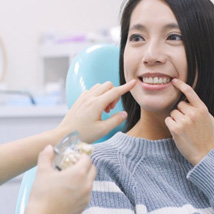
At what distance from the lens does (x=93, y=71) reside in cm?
131

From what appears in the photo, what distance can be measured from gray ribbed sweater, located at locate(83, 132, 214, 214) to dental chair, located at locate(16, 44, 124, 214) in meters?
0.26

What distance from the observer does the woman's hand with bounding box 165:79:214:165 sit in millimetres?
975

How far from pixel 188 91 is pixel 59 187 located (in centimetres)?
50

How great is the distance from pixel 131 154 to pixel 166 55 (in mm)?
240

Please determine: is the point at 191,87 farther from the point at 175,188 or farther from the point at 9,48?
the point at 9,48

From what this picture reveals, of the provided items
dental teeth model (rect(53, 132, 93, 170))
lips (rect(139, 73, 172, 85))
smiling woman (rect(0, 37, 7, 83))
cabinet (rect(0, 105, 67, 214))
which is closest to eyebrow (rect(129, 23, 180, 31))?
lips (rect(139, 73, 172, 85))

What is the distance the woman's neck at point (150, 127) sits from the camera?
1123mm

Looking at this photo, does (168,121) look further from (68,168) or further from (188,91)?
(68,168)

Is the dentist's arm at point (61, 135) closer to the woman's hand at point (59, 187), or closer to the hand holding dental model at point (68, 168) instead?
the hand holding dental model at point (68, 168)

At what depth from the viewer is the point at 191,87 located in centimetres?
105

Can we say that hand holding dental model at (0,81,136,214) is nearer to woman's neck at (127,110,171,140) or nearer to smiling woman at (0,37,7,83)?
woman's neck at (127,110,171,140)

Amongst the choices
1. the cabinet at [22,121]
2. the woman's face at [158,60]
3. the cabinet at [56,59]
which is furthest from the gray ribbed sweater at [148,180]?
the cabinet at [56,59]

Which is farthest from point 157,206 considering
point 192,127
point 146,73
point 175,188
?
point 146,73

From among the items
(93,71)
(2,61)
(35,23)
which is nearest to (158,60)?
(93,71)
